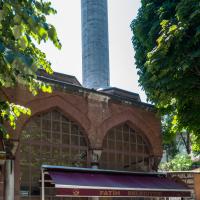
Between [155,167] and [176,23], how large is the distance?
6125 mm

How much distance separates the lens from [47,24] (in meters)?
3.76

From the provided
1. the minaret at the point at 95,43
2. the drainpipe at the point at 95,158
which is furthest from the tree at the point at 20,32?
the minaret at the point at 95,43

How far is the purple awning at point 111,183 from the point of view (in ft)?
39.1

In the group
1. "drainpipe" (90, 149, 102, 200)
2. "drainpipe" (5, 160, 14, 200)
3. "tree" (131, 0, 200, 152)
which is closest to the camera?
"drainpipe" (5, 160, 14, 200)

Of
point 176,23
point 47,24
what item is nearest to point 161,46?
point 176,23

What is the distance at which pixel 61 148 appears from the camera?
1349cm

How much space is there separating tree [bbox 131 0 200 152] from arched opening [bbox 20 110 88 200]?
9.69ft

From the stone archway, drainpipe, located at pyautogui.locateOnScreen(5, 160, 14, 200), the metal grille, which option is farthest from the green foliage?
drainpipe, located at pyautogui.locateOnScreen(5, 160, 14, 200)

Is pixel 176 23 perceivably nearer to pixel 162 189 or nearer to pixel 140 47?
pixel 140 47

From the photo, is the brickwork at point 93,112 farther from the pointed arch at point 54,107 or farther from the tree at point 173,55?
the tree at point 173,55

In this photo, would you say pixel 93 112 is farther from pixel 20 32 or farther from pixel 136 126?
pixel 20 32

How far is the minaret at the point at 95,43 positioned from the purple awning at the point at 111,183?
16.8 m

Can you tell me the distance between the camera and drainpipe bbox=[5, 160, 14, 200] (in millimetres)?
11518

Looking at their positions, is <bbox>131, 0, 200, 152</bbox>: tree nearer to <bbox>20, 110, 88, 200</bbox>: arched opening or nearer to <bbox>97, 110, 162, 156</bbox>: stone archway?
<bbox>97, 110, 162, 156</bbox>: stone archway
